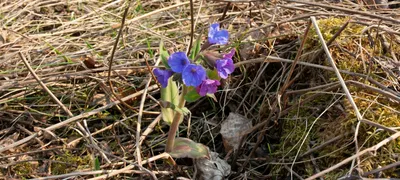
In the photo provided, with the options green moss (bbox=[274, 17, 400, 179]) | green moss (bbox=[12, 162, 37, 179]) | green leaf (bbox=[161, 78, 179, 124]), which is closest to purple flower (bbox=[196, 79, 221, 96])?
green leaf (bbox=[161, 78, 179, 124])

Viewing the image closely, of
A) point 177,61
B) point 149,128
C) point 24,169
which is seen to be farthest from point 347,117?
point 24,169

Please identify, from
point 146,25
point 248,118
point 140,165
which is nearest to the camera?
point 140,165

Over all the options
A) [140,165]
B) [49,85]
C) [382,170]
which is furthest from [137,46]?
[382,170]

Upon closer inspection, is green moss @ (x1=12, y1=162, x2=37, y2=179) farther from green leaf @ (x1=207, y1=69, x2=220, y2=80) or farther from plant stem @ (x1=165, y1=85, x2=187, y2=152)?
green leaf @ (x1=207, y1=69, x2=220, y2=80)

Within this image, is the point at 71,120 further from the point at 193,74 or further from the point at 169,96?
the point at 193,74

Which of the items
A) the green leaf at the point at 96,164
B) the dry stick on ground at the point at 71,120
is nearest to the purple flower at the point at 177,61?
the green leaf at the point at 96,164

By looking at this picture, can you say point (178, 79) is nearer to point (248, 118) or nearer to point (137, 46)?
point (248, 118)
